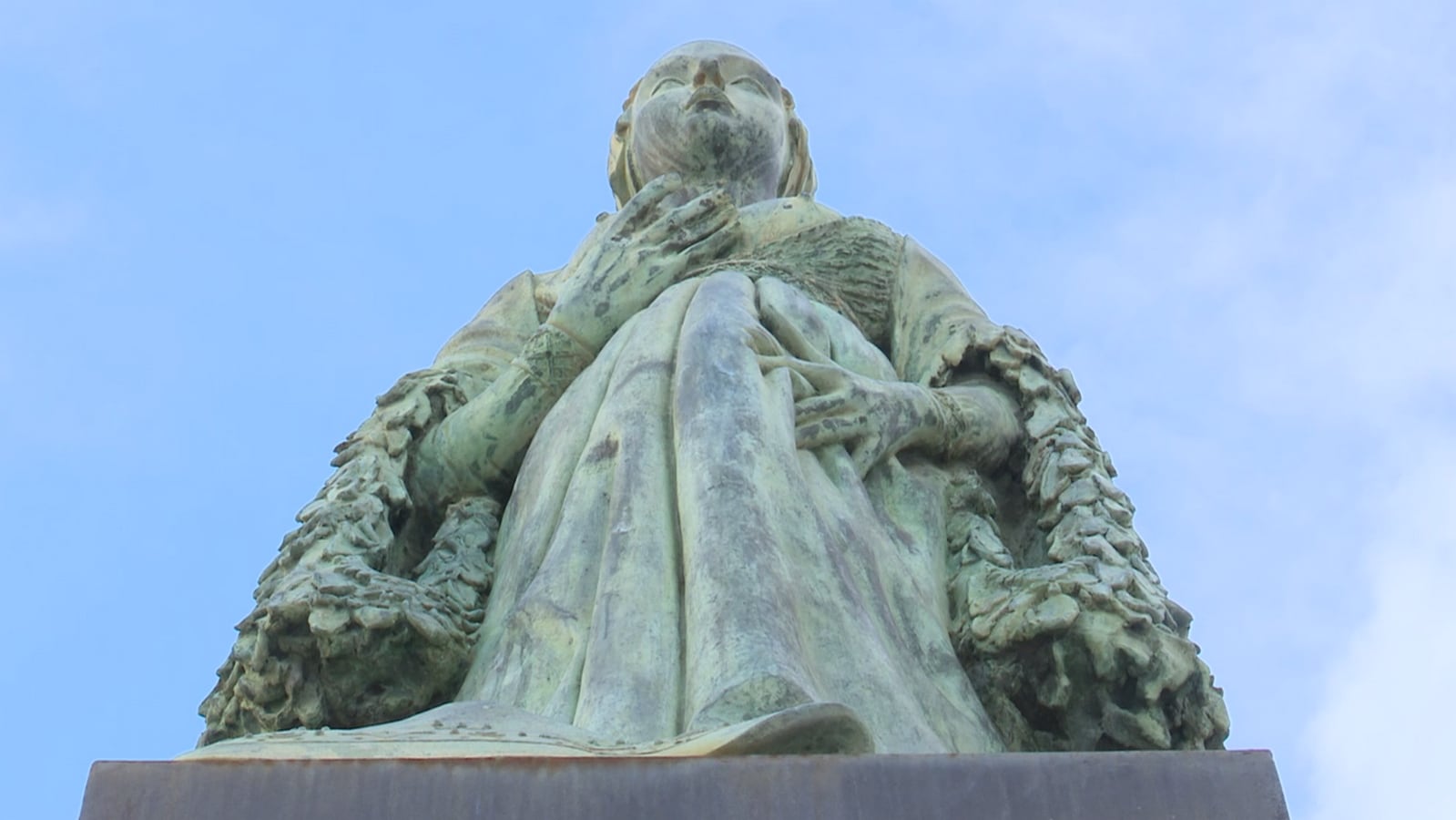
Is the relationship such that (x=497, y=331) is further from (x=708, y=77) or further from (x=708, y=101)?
(x=708, y=77)

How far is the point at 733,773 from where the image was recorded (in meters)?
4.48

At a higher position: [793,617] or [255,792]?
[793,617]

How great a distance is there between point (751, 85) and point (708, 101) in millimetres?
398

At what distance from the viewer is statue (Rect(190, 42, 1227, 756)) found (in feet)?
18.0

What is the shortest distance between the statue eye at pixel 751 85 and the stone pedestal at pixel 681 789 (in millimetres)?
5875

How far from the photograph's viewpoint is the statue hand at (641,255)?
780 centimetres

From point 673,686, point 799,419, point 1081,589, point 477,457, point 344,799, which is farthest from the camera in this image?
point 477,457

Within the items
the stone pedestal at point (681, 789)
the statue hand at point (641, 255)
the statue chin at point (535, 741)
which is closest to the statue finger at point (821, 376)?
the statue hand at point (641, 255)

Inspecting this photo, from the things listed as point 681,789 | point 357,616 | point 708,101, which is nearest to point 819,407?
point 357,616

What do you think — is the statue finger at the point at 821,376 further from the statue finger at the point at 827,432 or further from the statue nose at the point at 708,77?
the statue nose at the point at 708,77

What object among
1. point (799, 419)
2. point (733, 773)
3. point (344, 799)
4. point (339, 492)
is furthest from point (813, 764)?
point (339, 492)

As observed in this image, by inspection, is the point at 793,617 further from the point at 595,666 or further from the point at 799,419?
the point at 799,419

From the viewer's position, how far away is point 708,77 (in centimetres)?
998

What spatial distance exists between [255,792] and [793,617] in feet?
5.14
